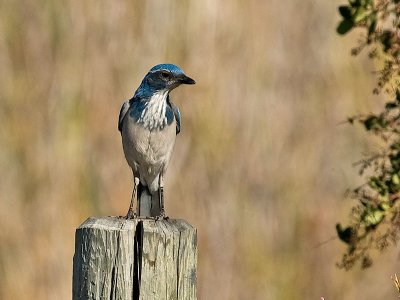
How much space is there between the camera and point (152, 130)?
507cm

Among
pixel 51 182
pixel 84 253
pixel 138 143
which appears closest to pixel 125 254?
pixel 84 253

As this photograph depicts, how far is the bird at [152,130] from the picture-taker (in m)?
5.06

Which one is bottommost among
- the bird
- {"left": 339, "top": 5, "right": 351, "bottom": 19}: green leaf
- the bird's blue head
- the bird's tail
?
the bird's tail

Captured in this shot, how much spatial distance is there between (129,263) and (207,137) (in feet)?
11.1

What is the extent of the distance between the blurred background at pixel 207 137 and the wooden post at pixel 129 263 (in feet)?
10.1

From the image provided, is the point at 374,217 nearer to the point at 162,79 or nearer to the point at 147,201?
the point at 162,79

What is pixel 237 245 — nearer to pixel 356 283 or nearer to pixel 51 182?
pixel 356 283

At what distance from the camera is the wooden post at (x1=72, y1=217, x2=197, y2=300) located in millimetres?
3295

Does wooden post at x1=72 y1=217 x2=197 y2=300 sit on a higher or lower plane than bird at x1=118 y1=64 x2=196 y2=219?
lower

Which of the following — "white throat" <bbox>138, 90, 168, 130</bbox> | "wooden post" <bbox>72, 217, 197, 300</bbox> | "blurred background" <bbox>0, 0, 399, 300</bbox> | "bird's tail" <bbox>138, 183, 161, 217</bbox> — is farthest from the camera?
"blurred background" <bbox>0, 0, 399, 300</bbox>

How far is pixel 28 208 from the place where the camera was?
645 centimetres

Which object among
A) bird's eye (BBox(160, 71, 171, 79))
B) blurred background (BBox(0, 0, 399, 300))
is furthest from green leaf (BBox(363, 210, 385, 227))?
blurred background (BBox(0, 0, 399, 300))

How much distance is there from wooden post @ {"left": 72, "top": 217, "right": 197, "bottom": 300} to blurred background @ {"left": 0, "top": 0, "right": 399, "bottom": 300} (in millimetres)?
3067

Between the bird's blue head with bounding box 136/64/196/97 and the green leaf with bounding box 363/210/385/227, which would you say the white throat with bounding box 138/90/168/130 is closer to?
the bird's blue head with bounding box 136/64/196/97
